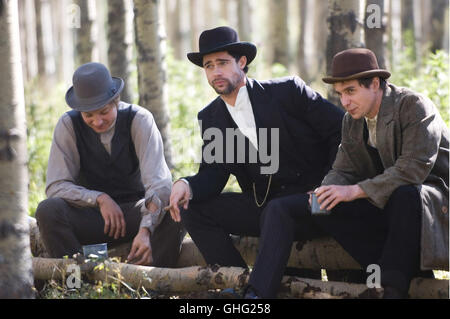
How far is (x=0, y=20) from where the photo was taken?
12.5ft

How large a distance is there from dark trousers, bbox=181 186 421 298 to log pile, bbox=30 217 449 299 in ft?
0.45

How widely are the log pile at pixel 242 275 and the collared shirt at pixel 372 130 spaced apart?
742 millimetres

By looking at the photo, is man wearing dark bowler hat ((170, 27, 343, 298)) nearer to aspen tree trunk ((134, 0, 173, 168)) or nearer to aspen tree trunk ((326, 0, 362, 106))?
aspen tree trunk ((326, 0, 362, 106))

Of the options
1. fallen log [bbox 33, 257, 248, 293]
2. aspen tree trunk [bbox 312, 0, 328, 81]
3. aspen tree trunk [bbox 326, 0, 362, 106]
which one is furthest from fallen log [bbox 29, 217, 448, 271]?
aspen tree trunk [bbox 312, 0, 328, 81]

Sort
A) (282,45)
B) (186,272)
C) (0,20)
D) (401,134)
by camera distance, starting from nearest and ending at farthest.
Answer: (0,20), (401,134), (186,272), (282,45)

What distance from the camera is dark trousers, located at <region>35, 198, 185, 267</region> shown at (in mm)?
5223

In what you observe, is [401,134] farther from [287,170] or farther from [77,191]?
[77,191]

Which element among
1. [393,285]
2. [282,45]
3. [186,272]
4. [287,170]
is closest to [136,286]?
[186,272]

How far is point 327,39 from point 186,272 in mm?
2953

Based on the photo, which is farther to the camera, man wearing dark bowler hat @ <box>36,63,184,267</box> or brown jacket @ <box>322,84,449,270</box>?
man wearing dark bowler hat @ <box>36,63,184,267</box>

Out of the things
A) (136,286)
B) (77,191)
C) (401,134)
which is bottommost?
(136,286)

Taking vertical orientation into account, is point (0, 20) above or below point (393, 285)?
above

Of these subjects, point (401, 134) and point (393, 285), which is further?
point (401, 134)

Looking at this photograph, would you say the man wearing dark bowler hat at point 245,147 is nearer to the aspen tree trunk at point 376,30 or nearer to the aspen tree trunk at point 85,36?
the aspen tree trunk at point 376,30
